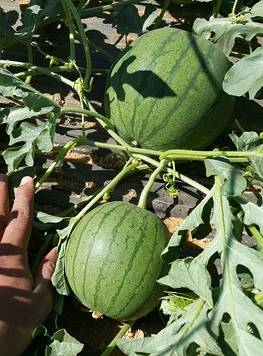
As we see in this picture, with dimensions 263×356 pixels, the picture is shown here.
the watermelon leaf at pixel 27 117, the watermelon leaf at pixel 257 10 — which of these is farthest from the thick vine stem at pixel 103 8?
the watermelon leaf at pixel 27 117

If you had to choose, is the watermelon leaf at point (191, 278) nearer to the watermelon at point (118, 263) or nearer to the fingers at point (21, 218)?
the watermelon at point (118, 263)

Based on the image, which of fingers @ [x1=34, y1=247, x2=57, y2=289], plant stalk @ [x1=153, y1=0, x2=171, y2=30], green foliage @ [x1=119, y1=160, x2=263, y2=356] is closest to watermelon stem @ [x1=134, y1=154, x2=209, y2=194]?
green foliage @ [x1=119, y1=160, x2=263, y2=356]

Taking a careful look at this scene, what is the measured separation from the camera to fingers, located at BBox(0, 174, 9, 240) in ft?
8.86

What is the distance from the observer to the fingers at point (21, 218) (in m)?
2.64

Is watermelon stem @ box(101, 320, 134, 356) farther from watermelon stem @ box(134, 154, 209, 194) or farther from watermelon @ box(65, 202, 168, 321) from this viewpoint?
watermelon stem @ box(134, 154, 209, 194)

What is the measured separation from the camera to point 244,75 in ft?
8.28

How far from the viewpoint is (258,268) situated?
2.31 m

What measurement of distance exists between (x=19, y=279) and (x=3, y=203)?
298mm

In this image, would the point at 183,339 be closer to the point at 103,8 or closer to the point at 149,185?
the point at 149,185

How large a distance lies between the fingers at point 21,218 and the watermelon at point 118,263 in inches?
7.6

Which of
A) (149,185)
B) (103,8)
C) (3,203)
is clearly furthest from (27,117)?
(103,8)

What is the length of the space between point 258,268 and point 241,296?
0.35ft

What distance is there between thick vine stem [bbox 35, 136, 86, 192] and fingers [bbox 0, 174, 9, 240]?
0.12m

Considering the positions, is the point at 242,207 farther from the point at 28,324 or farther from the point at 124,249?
the point at 28,324
